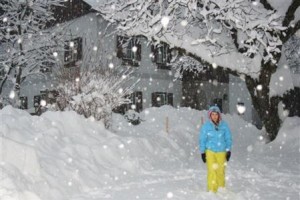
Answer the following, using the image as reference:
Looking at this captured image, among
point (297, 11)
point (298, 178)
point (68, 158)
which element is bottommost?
point (298, 178)

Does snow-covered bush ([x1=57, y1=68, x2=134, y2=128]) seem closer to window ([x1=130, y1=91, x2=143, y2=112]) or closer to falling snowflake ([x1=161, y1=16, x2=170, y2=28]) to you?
falling snowflake ([x1=161, y1=16, x2=170, y2=28])

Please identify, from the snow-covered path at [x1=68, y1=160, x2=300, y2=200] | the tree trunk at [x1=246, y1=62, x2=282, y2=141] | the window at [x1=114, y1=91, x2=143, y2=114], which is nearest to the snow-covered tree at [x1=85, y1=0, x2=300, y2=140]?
the tree trunk at [x1=246, y1=62, x2=282, y2=141]

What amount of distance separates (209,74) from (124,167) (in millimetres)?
22217

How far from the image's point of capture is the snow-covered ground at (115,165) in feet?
25.4

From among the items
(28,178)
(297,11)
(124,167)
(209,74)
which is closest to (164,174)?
(124,167)

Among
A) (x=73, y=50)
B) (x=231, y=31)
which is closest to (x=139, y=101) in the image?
(x=73, y=50)

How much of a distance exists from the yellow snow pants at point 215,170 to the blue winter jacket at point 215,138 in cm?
10

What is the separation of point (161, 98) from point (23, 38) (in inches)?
358

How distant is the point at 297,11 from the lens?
16203 millimetres

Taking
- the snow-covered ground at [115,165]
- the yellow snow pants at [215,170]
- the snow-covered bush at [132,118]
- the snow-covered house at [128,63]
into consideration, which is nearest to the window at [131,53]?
the snow-covered house at [128,63]

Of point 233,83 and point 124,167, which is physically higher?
point 233,83

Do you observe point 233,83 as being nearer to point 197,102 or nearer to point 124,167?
point 197,102

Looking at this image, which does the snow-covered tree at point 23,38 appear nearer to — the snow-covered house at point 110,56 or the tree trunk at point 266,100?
the snow-covered house at point 110,56

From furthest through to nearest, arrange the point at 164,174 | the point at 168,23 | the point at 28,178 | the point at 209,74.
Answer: the point at 209,74
the point at 168,23
the point at 164,174
the point at 28,178
